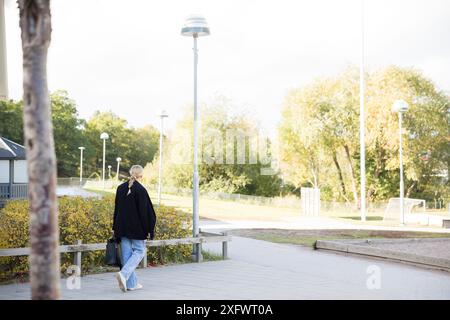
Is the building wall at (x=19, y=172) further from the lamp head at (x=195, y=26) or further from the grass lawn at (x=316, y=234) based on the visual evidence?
the lamp head at (x=195, y=26)

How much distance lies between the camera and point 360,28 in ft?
112

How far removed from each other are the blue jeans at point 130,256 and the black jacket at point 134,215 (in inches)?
5.7

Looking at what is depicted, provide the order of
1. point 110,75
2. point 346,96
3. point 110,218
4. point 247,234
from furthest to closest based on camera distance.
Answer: point 110,75, point 346,96, point 247,234, point 110,218

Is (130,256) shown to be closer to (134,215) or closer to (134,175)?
(134,215)

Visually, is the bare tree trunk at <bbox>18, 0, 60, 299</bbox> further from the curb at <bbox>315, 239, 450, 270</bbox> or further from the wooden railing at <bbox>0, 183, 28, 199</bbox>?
the wooden railing at <bbox>0, 183, 28, 199</bbox>

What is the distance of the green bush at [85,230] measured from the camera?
11.2m

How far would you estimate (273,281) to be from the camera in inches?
434

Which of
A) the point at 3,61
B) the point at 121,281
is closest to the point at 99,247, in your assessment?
the point at 121,281

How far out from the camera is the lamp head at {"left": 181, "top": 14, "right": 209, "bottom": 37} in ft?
45.1

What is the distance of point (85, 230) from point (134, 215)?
2729mm
